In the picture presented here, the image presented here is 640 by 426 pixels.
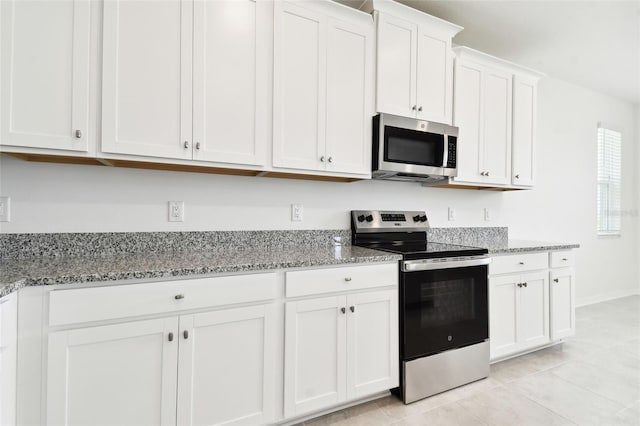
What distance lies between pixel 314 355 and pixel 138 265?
39.6 inches

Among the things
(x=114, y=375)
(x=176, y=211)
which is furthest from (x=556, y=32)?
(x=114, y=375)

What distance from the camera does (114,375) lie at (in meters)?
1.33

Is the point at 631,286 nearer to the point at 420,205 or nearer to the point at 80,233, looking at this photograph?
the point at 420,205

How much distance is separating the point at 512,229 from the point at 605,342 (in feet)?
4.18

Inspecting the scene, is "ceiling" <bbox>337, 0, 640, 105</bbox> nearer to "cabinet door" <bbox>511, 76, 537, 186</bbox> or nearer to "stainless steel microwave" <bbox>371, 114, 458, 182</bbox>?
"cabinet door" <bbox>511, 76, 537, 186</bbox>

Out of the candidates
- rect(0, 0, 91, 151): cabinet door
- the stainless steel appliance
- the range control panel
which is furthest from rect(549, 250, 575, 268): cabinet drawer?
rect(0, 0, 91, 151): cabinet door

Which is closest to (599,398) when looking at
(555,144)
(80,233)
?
(555,144)

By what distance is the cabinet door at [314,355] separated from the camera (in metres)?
1.68

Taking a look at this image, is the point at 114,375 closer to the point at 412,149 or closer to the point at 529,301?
the point at 412,149

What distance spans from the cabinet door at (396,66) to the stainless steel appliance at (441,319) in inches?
41.7

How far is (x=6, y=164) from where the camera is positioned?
5.48 ft

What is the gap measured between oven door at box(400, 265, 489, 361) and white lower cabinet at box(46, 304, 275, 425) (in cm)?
88

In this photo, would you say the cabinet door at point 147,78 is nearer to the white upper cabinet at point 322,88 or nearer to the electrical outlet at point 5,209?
the white upper cabinet at point 322,88

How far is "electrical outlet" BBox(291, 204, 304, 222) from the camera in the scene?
2.34 metres
